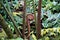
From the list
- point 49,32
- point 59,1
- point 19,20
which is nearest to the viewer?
point 49,32

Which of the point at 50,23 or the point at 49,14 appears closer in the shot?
the point at 50,23

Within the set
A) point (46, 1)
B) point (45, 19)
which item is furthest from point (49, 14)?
point (46, 1)

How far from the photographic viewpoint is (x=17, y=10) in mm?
3740

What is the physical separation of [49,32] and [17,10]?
1142 millimetres

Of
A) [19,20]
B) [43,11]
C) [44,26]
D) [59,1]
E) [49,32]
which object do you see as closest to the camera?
[49,32]

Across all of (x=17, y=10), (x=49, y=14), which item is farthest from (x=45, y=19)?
(x=17, y=10)

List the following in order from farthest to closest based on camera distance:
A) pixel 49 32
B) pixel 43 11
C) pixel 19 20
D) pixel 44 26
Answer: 1. pixel 43 11
2. pixel 19 20
3. pixel 44 26
4. pixel 49 32

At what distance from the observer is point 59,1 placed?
3838 millimetres

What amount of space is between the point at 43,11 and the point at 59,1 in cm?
49

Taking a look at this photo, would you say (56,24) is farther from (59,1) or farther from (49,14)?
(59,1)

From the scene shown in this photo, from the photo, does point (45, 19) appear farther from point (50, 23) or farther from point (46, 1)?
point (46, 1)

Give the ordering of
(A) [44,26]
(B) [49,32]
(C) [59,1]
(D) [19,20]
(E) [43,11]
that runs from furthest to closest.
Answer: (C) [59,1]
(E) [43,11]
(D) [19,20]
(A) [44,26]
(B) [49,32]

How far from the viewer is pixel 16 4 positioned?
391 cm

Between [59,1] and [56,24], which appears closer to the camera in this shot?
[56,24]
